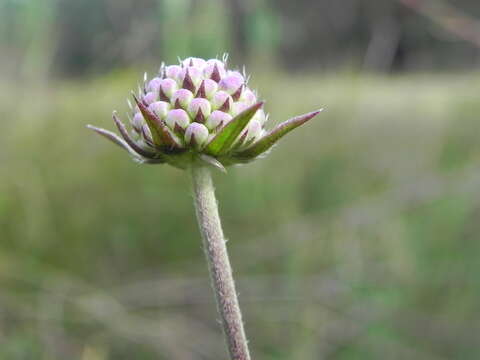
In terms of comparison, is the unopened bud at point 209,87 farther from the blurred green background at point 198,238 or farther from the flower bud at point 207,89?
the blurred green background at point 198,238

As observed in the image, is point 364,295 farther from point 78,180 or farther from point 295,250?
point 78,180

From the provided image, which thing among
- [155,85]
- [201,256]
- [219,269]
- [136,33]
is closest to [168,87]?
[155,85]

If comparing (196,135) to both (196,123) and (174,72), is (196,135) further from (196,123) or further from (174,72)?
(174,72)

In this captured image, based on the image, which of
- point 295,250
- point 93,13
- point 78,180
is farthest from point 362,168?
point 93,13


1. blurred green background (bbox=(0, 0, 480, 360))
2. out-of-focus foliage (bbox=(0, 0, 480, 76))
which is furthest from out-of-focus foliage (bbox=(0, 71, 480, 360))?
out-of-focus foliage (bbox=(0, 0, 480, 76))

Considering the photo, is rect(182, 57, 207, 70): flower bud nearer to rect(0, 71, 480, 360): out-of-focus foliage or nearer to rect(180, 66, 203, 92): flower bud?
rect(180, 66, 203, 92): flower bud

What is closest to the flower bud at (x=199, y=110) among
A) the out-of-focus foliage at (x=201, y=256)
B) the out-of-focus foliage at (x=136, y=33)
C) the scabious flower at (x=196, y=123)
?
the scabious flower at (x=196, y=123)
